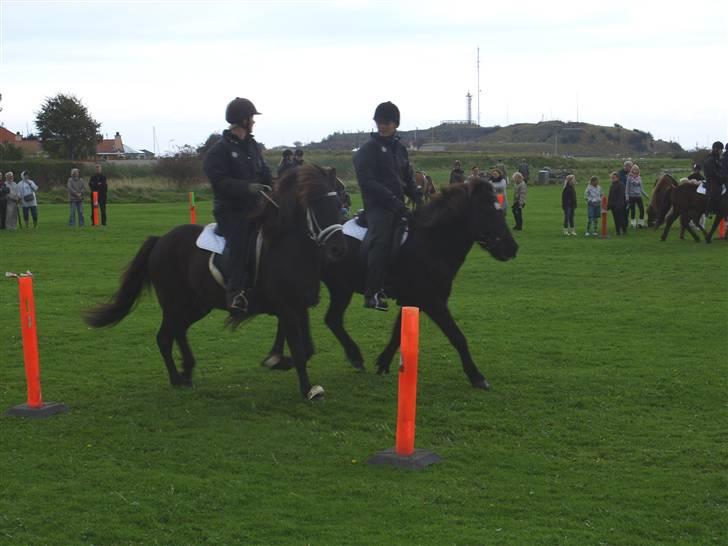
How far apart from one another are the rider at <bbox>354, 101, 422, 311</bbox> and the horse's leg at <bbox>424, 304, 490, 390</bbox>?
0.60m

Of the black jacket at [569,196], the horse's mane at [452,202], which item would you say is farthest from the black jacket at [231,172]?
the black jacket at [569,196]

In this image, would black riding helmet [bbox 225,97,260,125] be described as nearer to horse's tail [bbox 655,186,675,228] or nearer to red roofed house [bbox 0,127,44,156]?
horse's tail [bbox 655,186,675,228]

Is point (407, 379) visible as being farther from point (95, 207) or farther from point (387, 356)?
point (95, 207)

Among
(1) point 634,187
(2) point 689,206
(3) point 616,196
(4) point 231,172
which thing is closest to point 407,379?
(4) point 231,172

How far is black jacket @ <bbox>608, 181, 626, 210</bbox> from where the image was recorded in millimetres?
29203

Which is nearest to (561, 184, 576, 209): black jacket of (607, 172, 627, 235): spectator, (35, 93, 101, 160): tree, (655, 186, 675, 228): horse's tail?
(607, 172, 627, 235): spectator

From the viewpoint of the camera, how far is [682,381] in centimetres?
1042

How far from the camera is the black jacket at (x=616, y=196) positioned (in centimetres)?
2920

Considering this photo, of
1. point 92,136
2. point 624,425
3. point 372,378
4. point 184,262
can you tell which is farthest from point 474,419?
point 92,136

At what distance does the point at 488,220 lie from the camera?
34.2 ft

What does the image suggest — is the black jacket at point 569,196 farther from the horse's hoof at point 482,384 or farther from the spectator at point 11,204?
the horse's hoof at point 482,384

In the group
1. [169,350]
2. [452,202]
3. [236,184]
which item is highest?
[236,184]

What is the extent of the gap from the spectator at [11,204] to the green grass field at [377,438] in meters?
18.6

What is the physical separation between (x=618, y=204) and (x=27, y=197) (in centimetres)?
1993
